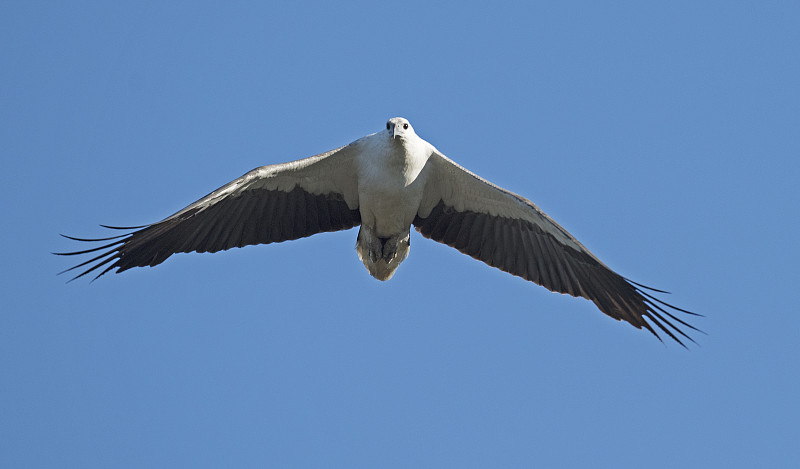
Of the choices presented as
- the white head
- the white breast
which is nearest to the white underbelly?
the white breast

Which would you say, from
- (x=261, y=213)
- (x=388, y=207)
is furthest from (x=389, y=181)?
(x=261, y=213)

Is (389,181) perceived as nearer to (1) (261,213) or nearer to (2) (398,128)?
(2) (398,128)

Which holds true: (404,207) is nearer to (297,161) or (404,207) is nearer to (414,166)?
(414,166)

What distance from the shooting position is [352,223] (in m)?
11.7

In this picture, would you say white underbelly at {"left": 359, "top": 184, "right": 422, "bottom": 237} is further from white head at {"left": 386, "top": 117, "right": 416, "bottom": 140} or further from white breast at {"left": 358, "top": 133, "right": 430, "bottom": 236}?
white head at {"left": 386, "top": 117, "right": 416, "bottom": 140}

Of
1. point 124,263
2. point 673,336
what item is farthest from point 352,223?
point 673,336

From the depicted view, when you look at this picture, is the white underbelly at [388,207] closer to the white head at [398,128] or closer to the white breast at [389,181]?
the white breast at [389,181]

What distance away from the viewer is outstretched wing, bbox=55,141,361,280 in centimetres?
1064

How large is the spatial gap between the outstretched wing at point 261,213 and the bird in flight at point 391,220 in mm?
12

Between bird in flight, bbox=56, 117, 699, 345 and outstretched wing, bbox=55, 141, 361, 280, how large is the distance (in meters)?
0.01

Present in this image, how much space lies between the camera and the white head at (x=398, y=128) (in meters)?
10.3

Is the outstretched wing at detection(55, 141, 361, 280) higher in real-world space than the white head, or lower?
lower

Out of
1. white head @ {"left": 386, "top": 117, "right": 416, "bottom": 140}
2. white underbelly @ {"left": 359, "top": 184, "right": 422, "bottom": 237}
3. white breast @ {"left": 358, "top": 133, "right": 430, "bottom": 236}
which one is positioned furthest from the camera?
white underbelly @ {"left": 359, "top": 184, "right": 422, "bottom": 237}

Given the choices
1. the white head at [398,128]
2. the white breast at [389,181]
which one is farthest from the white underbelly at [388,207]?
the white head at [398,128]
